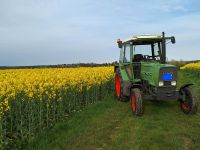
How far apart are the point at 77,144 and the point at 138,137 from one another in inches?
67.3

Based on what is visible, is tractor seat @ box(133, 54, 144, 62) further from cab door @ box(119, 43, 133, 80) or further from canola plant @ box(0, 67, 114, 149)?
canola plant @ box(0, 67, 114, 149)

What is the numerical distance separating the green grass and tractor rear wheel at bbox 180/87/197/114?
25cm

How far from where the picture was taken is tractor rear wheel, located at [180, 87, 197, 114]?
13336mm

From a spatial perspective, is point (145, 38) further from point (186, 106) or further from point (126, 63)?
point (186, 106)

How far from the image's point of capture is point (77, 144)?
9.97 m

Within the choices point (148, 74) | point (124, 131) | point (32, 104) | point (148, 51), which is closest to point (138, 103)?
point (148, 74)

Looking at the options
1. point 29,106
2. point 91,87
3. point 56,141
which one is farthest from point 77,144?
point 91,87

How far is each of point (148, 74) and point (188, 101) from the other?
68.6 inches

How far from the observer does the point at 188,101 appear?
13656 mm

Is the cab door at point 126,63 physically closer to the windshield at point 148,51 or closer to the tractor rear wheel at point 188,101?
the windshield at point 148,51

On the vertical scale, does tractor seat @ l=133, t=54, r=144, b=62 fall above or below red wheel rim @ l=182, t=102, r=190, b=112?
above

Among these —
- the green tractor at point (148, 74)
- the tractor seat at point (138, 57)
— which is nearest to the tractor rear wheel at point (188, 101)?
the green tractor at point (148, 74)

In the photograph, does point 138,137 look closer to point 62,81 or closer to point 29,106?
point 29,106

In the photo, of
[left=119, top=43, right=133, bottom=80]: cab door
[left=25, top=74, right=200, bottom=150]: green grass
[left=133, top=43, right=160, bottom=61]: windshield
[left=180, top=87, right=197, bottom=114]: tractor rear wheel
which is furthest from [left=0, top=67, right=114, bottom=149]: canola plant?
[left=180, top=87, right=197, bottom=114]: tractor rear wheel
